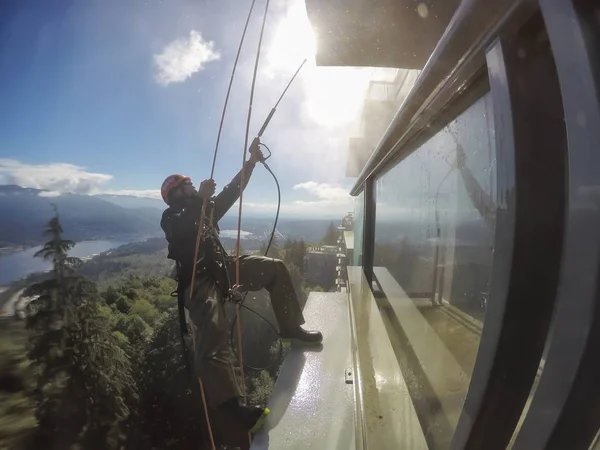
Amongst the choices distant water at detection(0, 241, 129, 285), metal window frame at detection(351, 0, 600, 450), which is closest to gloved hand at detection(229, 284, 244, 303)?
metal window frame at detection(351, 0, 600, 450)

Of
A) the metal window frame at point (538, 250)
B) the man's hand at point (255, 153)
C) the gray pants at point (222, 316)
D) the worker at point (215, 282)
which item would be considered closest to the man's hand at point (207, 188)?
the worker at point (215, 282)

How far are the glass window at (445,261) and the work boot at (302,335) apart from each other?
0.70m

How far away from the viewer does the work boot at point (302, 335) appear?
8.59 feet

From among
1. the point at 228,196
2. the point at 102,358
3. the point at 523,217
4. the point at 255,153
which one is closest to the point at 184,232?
the point at 228,196

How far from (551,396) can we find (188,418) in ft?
84.3

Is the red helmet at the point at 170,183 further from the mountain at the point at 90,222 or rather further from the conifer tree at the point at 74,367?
the conifer tree at the point at 74,367

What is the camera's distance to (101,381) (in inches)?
623

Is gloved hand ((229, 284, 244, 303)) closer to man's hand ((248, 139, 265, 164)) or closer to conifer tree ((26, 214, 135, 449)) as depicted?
man's hand ((248, 139, 265, 164))

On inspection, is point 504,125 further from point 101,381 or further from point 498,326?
point 101,381

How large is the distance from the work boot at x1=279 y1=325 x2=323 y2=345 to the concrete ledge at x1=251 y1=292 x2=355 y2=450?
6cm

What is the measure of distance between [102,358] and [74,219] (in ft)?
26.4

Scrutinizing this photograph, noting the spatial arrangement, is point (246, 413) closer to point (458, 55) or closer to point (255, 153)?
point (255, 153)

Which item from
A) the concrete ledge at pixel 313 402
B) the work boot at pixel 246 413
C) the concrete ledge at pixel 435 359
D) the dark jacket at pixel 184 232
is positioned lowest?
the work boot at pixel 246 413

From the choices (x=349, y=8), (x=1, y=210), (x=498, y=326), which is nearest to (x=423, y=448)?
(x=498, y=326)
